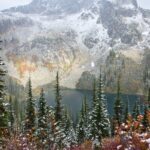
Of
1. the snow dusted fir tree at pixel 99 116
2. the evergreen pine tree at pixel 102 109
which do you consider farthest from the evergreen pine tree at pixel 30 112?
the evergreen pine tree at pixel 102 109

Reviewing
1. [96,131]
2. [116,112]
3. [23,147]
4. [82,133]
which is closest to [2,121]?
[23,147]

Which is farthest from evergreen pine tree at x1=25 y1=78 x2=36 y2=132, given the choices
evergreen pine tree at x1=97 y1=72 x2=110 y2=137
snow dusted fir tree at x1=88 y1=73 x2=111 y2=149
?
evergreen pine tree at x1=97 y1=72 x2=110 y2=137

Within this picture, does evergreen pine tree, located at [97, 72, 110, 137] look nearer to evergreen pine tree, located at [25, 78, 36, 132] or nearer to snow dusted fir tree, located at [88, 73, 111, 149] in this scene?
snow dusted fir tree, located at [88, 73, 111, 149]

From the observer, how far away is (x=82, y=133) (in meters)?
78.8

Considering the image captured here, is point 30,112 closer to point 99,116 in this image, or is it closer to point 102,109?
point 99,116

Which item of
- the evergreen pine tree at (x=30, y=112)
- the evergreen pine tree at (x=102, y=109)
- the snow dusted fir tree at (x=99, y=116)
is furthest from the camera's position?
the evergreen pine tree at (x=30, y=112)

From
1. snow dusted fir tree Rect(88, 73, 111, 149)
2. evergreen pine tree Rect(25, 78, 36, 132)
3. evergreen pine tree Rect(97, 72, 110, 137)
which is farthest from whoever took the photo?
evergreen pine tree Rect(25, 78, 36, 132)

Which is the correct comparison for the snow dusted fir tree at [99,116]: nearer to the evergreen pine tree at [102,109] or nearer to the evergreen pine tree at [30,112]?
the evergreen pine tree at [102,109]

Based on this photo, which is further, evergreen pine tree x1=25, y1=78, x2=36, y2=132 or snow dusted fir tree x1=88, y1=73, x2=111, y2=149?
evergreen pine tree x1=25, y1=78, x2=36, y2=132

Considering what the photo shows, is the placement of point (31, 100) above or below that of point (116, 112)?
above

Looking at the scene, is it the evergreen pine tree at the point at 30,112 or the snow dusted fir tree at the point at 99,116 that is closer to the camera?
the snow dusted fir tree at the point at 99,116

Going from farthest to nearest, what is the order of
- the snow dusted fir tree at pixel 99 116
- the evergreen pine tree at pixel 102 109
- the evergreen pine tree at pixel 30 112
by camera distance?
the evergreen pine tree at pixel 30 112 → the snow dusted fir tree at pixel 99 116 → the evergreen pine tree at pixel 102 109

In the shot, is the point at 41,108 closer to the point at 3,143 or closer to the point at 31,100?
the point at 31,100

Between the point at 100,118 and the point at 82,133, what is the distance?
23.3 metres
